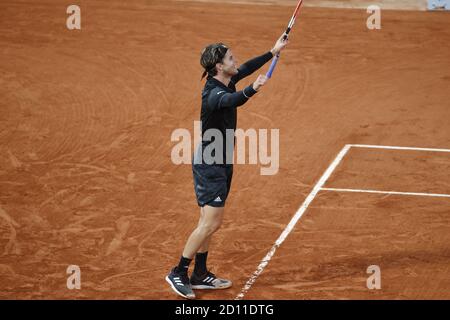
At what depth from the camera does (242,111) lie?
1515cm

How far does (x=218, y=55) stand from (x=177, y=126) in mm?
5482

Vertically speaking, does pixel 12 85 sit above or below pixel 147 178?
above

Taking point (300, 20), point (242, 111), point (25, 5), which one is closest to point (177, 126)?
point (242, 111)

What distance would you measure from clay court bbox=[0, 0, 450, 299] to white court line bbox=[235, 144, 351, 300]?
0.05 m

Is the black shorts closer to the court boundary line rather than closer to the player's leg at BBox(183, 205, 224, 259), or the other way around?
the player's leg at BBox(183, 205, 224, 259)

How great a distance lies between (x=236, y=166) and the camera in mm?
13164

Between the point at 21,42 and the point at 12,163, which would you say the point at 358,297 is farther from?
the point at 21,42

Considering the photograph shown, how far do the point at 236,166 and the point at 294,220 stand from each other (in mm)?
2007

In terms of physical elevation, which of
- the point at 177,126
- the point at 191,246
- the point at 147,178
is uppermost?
the point at 177,126

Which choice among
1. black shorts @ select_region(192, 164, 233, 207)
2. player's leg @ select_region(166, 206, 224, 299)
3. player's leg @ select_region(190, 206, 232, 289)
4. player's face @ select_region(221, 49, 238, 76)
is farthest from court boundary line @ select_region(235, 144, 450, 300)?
player's face @ select_region(221, 49, 238, 76)

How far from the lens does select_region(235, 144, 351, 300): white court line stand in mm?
9883
